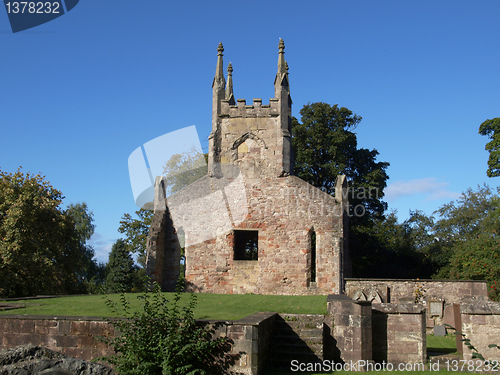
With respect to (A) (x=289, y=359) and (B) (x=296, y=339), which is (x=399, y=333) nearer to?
(B) (x=296, y=339)

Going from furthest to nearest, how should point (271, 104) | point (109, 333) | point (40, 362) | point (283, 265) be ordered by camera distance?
point (271, 104), point (283, 265), point (109, 333), point (40, 362)

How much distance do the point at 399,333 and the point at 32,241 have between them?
1933 cm

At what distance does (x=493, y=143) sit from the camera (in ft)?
92.0

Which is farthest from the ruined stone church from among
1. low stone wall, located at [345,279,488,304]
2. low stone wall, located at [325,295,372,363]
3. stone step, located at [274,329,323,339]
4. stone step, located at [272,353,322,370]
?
stone step, located at [272,353,322,370]

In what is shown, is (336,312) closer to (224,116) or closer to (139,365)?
(139,365)

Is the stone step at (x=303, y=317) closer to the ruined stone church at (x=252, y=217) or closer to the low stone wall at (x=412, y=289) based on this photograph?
the low stone wall at (x=412, y=289)

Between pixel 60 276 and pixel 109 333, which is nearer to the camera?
pixel 109 333

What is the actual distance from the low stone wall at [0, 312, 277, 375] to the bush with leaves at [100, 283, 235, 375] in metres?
0.23

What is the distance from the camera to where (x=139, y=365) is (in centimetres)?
771

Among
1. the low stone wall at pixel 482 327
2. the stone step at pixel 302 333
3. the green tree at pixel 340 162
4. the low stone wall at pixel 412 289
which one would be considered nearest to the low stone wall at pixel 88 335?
the stone step at pixel 302 333

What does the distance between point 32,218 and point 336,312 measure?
710 inches

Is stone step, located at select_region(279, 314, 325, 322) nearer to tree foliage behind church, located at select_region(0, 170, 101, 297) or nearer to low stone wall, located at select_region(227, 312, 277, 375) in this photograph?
low stone wall, located at select_region(227, 312, 277, 375)

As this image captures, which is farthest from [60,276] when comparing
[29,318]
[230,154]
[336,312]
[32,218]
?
[336,312]

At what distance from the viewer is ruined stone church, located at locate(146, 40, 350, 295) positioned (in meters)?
18.8
